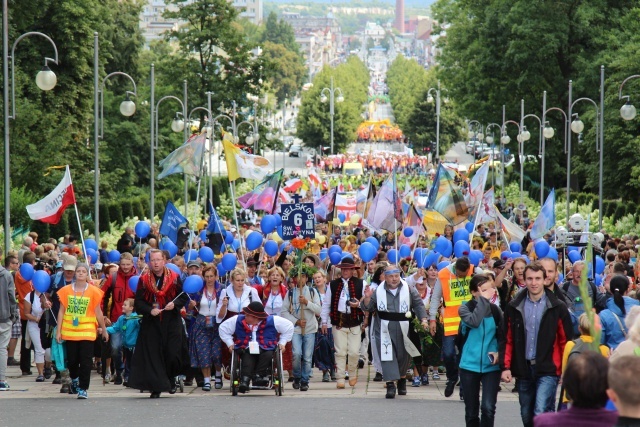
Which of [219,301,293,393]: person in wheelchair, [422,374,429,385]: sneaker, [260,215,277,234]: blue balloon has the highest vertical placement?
[260,215,277,234]: blue balloon

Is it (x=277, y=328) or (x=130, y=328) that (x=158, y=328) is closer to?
(x=130, y=328)

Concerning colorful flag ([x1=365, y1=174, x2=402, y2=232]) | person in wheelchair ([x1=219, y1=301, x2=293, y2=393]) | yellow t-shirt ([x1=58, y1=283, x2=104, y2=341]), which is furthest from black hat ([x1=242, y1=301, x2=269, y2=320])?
colorful flag ([x1=365, y1=174, x2=402, y2=232])

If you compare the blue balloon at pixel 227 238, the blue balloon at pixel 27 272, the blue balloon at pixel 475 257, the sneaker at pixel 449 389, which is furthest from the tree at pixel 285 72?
the sneaker at pixel 449 389

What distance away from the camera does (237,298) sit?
1573 centimetres

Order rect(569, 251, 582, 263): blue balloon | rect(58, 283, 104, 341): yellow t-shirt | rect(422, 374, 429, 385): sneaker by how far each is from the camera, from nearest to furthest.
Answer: rect(58, 283, 104, 341): yellow t-shirt → rect(422, 374, 429, 385): sneaker → rect(569, 251, 582, 263): blue balloon

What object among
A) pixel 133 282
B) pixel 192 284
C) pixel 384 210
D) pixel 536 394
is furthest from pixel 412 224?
pixel 536 394

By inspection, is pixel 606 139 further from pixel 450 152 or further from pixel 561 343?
pixel 450 152

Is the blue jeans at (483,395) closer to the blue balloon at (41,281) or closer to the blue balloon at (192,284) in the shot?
the blue balloon at (192,284)

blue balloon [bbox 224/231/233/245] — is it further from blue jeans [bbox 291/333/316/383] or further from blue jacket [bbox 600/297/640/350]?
blue jacket [bbox 600/297/640/350]

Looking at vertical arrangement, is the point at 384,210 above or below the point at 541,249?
above

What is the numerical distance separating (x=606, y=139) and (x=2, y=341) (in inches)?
1253

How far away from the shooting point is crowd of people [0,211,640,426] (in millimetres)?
11172

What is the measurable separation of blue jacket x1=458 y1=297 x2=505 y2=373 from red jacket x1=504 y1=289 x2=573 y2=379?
11.6 inches

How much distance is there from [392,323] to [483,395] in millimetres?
4070
